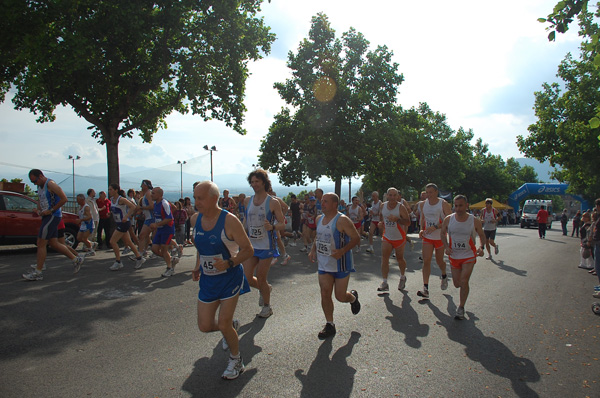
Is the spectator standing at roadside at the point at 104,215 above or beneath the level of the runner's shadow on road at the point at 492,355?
above

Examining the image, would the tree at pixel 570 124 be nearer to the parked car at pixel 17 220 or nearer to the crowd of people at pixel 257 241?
the crowd of people at pixel 257 241

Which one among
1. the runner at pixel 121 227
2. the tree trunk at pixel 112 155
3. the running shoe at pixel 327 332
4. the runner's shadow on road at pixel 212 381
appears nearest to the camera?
the runner's shadow on road at pixel 212 381

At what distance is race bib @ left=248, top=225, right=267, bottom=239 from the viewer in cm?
554

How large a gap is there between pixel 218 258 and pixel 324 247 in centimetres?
170

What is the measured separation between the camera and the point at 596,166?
2838 cm

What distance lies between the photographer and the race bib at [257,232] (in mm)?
5543

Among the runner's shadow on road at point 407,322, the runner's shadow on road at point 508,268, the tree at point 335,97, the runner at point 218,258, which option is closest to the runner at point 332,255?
the runner's shadow on road at point 407,322

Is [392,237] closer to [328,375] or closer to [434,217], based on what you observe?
[434,217]

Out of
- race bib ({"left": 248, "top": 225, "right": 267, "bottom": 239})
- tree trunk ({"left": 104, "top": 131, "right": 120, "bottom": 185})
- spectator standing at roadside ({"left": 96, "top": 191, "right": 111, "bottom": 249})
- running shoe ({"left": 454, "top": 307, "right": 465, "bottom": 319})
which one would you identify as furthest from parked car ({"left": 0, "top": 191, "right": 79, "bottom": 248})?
running shoe ({"left": 454, "top": 307, "right": 465, "bottom": 319})

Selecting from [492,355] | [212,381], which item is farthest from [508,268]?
[212,381]

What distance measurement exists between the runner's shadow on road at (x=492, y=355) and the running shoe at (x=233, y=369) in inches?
96.0

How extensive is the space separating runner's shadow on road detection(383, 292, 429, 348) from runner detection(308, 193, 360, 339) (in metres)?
0.88

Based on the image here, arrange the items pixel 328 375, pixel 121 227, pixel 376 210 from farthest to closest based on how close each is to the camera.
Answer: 1. pixel 376 210
2. pixel 121 227
3. pixel 328 375

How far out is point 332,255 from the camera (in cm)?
475
